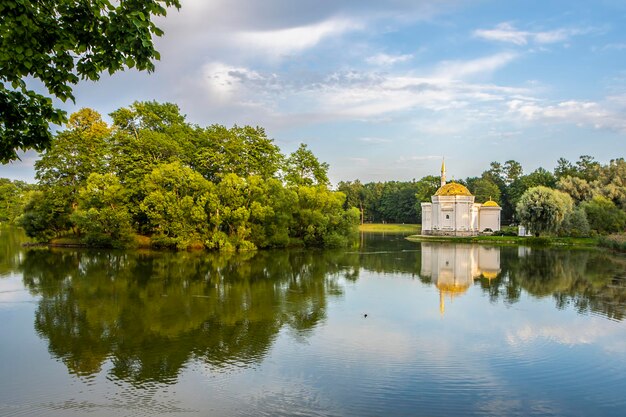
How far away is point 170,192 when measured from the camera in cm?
3712

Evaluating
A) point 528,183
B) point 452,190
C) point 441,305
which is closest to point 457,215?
point 452,190

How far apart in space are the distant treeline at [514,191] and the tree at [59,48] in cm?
5671

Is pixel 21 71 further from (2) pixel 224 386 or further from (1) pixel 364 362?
(1) pixel 364 362

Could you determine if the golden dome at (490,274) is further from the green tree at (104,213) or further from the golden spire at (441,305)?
the green tree at (104,213)

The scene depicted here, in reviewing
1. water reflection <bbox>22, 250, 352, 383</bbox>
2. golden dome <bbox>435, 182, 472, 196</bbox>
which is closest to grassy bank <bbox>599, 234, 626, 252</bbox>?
golden dome <bbox>435, 182, 472, 196</bbox>

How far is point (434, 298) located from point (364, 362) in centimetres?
896

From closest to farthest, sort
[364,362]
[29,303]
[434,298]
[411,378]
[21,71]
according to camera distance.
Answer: [21,71] < [411,378] < [364,362] < [29,303] < [434,298]

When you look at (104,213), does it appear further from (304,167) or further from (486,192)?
(486,192)

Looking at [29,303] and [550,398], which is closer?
[550,398]

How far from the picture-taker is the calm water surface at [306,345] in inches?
335

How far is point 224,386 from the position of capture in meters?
9.05

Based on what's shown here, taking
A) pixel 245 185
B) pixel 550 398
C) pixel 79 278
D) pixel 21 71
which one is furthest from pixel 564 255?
pixel 21 71

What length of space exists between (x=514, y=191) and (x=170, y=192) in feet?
206

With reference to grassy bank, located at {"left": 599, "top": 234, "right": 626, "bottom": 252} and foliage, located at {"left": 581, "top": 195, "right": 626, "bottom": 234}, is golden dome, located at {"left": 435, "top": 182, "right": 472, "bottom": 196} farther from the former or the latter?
grassy bank, located at {"left": 599, "top": 234, "right": 626, "bottom": 252}
